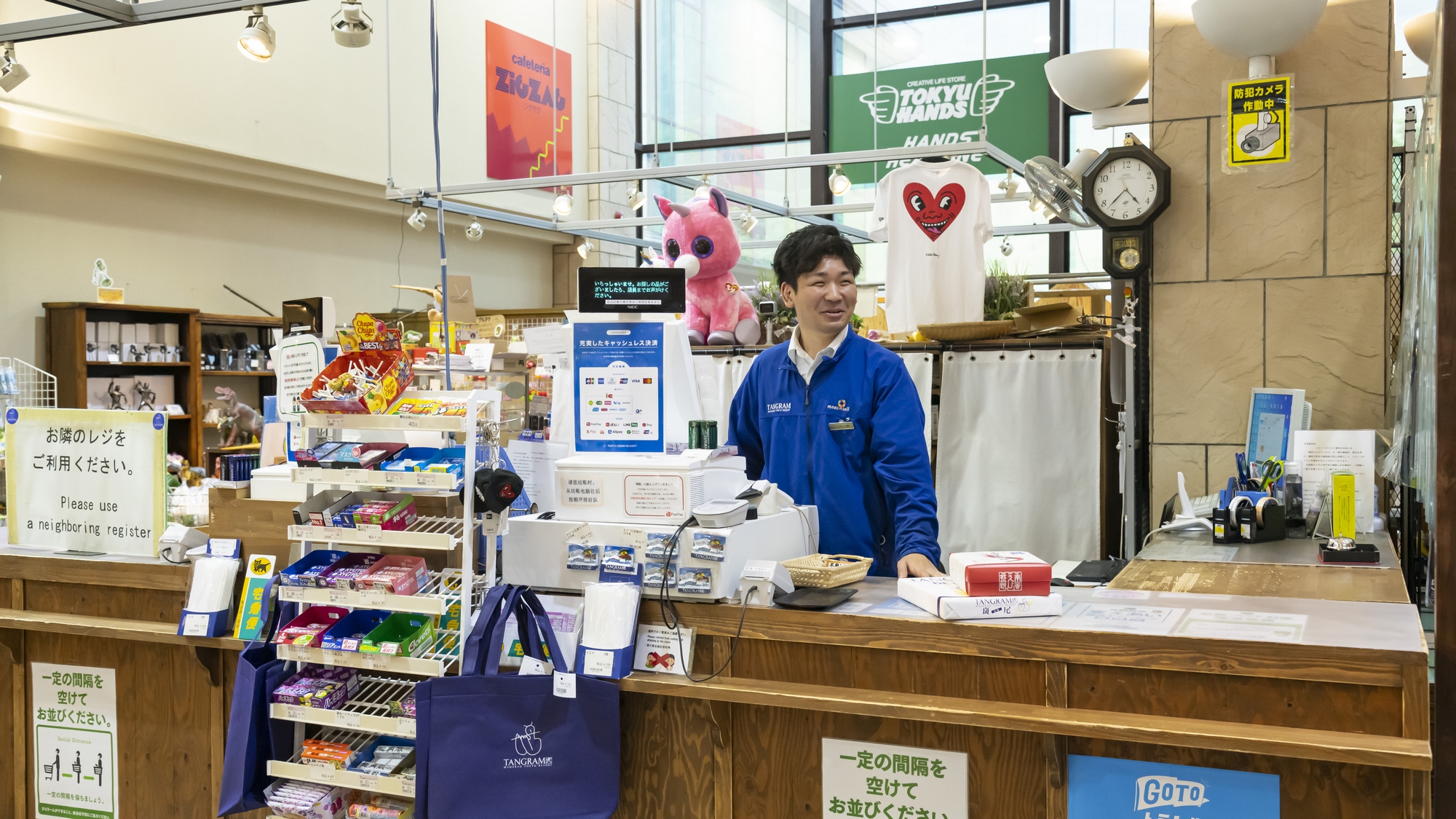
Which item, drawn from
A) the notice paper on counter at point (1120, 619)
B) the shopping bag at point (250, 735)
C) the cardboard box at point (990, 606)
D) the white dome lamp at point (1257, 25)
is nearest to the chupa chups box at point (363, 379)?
the shopping bag at point (250, 735)

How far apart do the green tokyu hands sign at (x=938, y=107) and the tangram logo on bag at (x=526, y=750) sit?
8.19 m

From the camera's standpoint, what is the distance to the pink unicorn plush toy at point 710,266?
5.76 meters

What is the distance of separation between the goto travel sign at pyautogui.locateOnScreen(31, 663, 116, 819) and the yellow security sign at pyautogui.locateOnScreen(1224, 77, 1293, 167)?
4.00 m

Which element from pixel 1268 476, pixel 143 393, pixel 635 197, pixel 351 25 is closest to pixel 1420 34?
pixel 1268 476

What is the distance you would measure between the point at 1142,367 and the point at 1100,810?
2509 millimetres

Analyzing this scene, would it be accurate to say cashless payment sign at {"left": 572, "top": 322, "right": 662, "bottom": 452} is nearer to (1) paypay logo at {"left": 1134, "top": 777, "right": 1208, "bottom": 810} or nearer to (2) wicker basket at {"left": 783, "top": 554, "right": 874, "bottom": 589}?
(2) wicker basket at {"left": 783, "top": 554, "right": 874, "bottom": 589}

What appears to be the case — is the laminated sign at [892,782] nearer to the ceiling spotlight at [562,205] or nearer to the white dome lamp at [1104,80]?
the white dome lamp at [1104,80]

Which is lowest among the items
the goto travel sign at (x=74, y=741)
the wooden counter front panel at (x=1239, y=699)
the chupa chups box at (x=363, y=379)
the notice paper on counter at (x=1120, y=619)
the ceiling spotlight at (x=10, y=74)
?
the goto travel sign at (x=74, y=741)

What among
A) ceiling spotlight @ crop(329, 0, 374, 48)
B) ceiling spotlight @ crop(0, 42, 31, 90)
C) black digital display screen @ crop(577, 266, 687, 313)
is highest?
ceiling spotlight @ crop(329, 0, 374, 48)

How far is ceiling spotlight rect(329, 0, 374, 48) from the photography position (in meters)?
4.75

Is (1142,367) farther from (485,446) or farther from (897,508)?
(485,446)

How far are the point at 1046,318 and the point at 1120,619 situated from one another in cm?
302

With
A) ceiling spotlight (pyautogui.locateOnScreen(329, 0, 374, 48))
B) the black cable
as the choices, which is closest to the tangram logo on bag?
the black cable

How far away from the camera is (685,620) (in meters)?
2.28
